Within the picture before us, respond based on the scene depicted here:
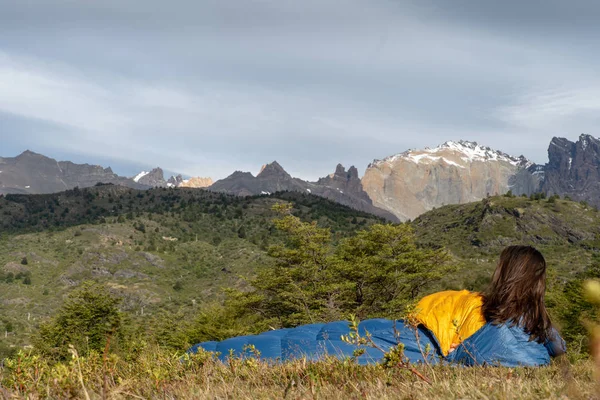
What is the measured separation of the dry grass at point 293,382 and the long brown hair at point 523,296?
101 centimetres

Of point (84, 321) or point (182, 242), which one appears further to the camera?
point (182, 242)

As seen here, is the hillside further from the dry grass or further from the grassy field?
the dry grass

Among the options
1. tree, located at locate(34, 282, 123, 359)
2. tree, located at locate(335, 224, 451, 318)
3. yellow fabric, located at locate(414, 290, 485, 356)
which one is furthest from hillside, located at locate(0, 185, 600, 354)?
yellow fabric, located at locate(414, 290, 485, 356)

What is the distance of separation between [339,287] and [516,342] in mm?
20957

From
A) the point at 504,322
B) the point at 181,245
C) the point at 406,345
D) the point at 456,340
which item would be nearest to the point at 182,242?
the point at 181,245

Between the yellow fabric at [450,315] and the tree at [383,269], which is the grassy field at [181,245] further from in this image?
the yellow fabric at [450,315]

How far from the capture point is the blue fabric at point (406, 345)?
13.5 ft

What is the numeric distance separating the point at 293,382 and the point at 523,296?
3.18 metres

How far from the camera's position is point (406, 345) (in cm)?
509

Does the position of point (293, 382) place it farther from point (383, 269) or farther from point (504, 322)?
point (383, 269)

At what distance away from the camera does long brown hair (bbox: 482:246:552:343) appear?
4285mm

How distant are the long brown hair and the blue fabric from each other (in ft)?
0.34

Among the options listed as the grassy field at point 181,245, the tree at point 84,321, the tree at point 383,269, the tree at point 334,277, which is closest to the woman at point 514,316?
the tree at point 334,277

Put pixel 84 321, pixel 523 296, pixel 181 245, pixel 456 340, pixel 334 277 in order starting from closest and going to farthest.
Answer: pixel 523 296 < pixel 456 340 < pixel 334 277 < pixel 84 321 < pixel 181 245
